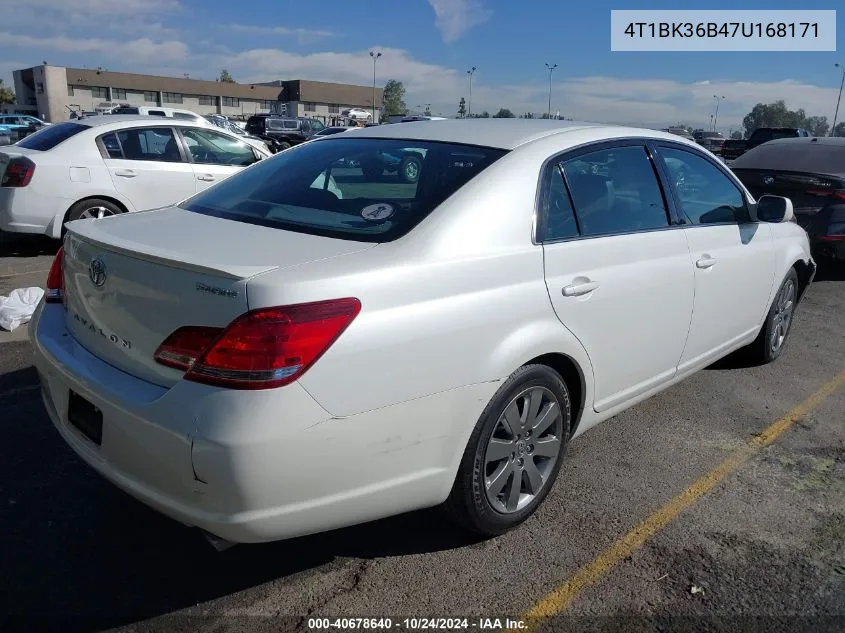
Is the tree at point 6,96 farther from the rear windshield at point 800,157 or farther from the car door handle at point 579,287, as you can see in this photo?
the car door handle at point 579,287

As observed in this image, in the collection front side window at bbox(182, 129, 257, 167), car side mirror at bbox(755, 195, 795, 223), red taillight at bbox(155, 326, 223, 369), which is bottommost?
red taillight at bbox(155, 326, 223, 369)

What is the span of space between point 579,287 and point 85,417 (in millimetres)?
1948

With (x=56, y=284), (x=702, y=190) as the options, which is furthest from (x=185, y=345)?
(x=702, y=190)

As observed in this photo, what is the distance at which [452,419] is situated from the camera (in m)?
2.46

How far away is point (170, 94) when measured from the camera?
277 ft

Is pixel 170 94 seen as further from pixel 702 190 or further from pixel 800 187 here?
pixel 702 190

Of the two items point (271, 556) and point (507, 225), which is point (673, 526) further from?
point (271, 556)

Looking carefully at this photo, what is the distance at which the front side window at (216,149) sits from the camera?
27.2 feet

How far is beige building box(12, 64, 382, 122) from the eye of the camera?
76188 mm

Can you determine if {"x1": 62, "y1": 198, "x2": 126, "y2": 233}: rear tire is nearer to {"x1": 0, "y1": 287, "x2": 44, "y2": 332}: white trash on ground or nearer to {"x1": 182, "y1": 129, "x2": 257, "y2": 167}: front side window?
{"x1": 182, "y1": 129, "x2": 257, "y2": 167}: front side window

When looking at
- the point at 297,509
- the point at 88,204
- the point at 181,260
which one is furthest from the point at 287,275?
the point at 88,204

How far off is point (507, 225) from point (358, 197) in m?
0.67

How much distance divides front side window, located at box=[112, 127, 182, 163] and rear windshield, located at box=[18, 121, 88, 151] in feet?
1.47

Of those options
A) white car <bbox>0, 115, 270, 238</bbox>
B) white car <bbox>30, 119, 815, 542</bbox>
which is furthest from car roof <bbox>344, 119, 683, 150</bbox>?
white car <bbox>0, 115, 270, 238</bbox>
